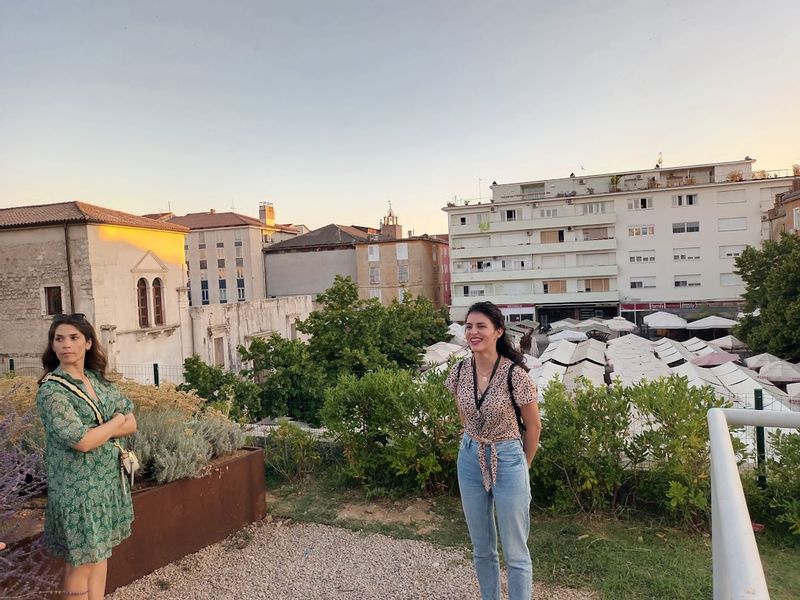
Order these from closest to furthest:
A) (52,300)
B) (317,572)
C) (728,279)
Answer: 1. (317,572)
2. (52,300)
3. (728,279)

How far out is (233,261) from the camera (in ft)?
184

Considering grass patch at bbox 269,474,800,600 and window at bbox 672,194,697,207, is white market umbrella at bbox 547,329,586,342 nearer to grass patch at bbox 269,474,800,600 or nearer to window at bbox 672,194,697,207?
window at bbox 672,194,697,207

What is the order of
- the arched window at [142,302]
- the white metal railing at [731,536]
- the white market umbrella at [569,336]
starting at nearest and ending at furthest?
the white metal railing at [731,536], the arched window at [142,302], the white market umbrella at [569,336]

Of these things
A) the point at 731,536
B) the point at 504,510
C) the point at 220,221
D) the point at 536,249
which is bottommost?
the point at 504,510

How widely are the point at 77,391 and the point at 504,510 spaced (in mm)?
2490

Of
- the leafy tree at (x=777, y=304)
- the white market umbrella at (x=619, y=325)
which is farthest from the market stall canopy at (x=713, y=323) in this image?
the leafy tree at (x=777, y=304)

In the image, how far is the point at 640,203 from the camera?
47219mm

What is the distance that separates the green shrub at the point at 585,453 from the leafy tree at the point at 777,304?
19890 mm

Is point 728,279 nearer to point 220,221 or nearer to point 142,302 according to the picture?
point 142,302

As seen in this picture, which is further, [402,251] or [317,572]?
[402,251]

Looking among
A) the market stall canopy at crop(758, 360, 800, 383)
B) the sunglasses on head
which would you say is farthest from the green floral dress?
the market stall canopy at crop(758, 360, 800, 383)

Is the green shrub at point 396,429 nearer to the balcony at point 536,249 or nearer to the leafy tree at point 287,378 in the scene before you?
the leafy tree at point 287,378

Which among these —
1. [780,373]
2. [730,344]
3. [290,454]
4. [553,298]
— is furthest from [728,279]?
[290,454]

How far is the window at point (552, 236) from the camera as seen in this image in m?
48.6
